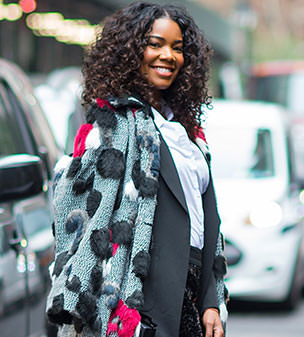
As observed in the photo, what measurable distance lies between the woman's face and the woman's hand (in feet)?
2.43

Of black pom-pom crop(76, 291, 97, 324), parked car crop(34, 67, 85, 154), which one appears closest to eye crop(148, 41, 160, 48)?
black pom-pom crop(76, 291, 97, 324)

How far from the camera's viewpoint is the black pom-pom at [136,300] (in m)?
2.74

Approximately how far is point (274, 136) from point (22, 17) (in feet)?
39.1

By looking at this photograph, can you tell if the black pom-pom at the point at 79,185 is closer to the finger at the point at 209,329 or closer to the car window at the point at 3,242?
the finger at the point at 209,329

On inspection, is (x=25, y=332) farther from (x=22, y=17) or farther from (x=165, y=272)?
(x=22, y=17)

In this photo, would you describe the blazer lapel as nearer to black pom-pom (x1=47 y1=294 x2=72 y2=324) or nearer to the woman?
the woman

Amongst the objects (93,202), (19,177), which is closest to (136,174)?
(93,202)

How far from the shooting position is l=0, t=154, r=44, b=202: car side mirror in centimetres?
369

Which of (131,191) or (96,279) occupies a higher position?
(131,191)

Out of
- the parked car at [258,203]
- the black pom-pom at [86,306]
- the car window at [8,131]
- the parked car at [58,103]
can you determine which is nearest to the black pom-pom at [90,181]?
the black pom-pom at [86,306]

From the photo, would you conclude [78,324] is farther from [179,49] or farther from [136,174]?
[179,49]

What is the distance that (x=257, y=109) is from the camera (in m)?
9.02

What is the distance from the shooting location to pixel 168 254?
9.37 feet

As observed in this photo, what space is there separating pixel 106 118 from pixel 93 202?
273 millimetres
